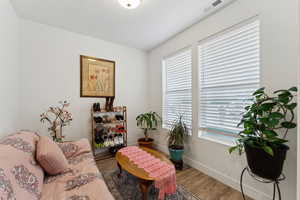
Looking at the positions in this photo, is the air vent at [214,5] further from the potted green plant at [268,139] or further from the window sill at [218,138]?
the window sill at [218,138]

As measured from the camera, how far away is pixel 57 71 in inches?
91.7

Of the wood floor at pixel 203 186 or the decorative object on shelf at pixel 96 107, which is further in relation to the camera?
the decorative object on shelf at pixel 96 107

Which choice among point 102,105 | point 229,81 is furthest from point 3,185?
point 229,81

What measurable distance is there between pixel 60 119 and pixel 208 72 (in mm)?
2810

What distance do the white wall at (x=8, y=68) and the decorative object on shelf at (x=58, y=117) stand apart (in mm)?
375

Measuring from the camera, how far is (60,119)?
2250mm

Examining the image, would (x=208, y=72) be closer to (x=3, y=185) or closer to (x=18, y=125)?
(x=3, y=185)

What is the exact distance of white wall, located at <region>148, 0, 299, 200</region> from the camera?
4.14 feet

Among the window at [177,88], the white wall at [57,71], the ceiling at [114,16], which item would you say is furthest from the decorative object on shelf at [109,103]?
the ceiling at [114,16]

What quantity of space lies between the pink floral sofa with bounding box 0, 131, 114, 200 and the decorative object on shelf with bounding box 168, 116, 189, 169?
1.36 m

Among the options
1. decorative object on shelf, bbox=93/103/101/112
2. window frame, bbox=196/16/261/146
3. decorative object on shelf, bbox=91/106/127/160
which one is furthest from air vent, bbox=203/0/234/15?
decorative object on shelf, bbox=93/103/101/112

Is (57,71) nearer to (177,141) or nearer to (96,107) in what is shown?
(96,107)

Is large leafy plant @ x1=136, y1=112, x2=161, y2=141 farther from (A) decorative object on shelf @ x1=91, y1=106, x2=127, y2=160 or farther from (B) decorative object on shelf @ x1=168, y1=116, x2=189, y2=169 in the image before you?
(B) decorative object on shelf @ x1=168, y1=116, x2=189, y2=169

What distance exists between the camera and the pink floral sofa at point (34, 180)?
813mm
